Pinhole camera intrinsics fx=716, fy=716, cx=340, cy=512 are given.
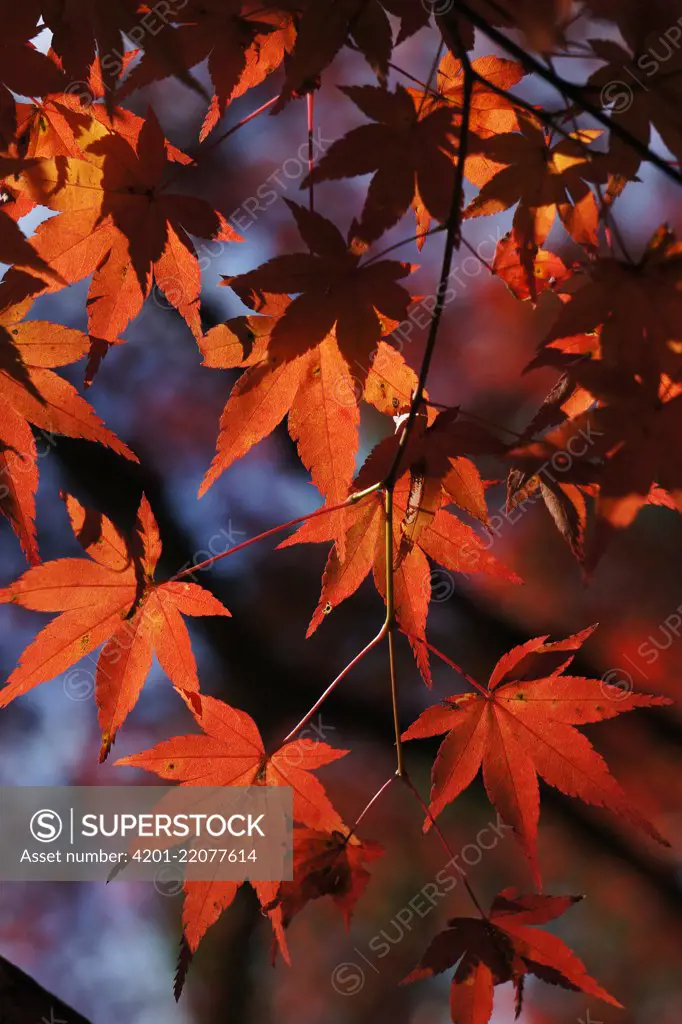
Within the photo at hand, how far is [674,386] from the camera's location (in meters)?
0.62

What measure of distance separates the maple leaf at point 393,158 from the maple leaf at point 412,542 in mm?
232

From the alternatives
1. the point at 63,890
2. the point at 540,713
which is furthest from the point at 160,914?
the point at 540,713

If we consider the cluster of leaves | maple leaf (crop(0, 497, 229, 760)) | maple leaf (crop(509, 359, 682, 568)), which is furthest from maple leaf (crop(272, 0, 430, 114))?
maple leaf (crop(0, 497, 229, 760))

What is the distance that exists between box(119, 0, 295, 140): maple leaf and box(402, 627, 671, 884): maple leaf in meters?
0.67

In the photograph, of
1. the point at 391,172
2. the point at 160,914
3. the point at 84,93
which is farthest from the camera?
the point at 160,914

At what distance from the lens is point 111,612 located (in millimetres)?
838

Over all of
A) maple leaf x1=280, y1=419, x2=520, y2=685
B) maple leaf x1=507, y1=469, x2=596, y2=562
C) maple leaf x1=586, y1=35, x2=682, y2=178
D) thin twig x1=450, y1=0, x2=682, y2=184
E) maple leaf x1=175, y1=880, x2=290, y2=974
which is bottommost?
maple leaf x1=175, y1=880, x2=290, y2=974

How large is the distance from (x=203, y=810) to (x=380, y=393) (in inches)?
20.7

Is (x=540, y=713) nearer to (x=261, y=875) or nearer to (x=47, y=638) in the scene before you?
(x=261, y=875)

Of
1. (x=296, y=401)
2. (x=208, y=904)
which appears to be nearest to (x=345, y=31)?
(x=296, y=401)

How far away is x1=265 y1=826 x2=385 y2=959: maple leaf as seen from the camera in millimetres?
759

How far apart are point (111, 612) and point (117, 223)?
43 centimetres

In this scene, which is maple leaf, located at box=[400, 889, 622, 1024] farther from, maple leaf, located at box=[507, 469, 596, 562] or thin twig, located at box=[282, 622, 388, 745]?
maple leaf, located at box=[507, 469, 596, 562]

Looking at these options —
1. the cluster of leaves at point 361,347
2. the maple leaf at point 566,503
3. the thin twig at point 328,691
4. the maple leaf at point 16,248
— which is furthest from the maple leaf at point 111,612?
the maple leaf at point 566,503
